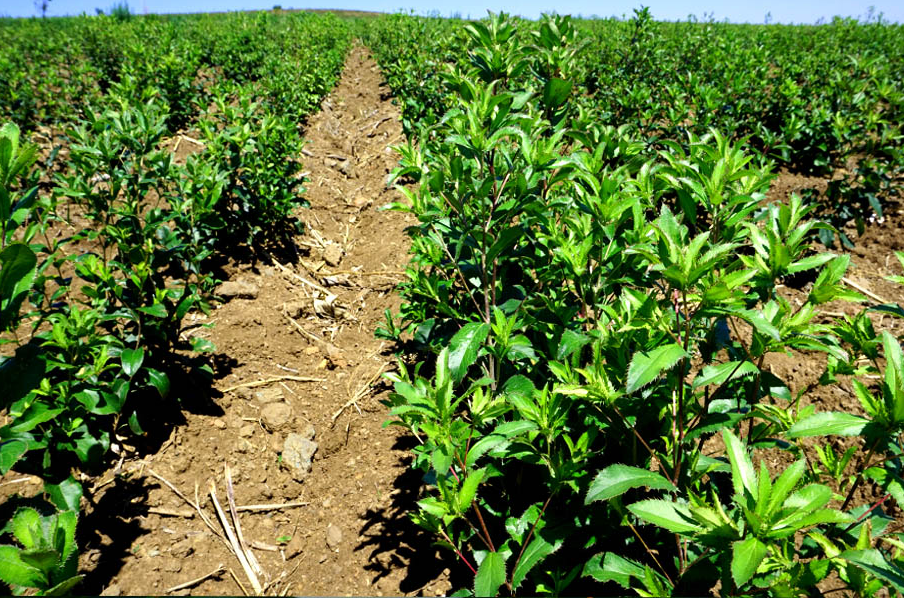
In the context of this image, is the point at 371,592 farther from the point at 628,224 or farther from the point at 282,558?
the point at 628,224

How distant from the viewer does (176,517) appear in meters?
2.49

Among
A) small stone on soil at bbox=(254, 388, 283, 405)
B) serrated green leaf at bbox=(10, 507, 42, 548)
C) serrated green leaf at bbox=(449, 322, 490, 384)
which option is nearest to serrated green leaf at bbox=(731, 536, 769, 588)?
serrated green leaf at bbox=(449, 322, 490, 384)

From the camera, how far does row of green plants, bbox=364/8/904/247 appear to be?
4613 mm

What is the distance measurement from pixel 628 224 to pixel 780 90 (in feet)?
19.6

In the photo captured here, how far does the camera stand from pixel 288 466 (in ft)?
A: 9.23

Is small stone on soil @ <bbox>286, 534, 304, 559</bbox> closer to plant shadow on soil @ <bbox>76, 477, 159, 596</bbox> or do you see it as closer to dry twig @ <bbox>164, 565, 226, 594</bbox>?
dry twig @ <bbox>164, 565, 226, 594</bbox>

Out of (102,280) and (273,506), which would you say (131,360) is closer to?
(102,280)

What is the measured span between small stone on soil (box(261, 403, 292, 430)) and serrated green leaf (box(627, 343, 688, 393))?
2438 mm

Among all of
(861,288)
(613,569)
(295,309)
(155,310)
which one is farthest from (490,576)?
(861,288)

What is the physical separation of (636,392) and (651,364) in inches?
16.4

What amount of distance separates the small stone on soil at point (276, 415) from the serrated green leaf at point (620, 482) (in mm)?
2235

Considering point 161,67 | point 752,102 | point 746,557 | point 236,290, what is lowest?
point 236,290

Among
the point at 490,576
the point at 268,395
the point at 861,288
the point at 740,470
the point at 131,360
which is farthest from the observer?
the point at 861,288

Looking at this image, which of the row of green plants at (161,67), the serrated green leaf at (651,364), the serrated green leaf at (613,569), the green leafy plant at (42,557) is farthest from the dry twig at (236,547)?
the row of green plants at (161,67)
